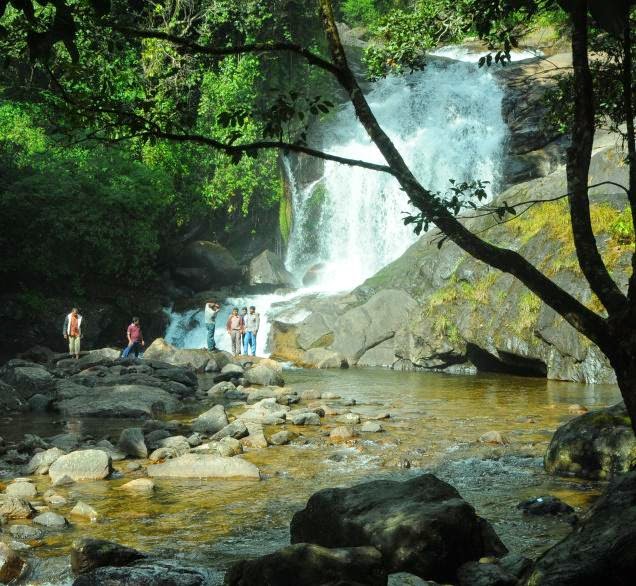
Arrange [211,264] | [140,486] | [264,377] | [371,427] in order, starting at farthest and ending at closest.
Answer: [211,264]
[264,377]
[371,427]
[140,486]

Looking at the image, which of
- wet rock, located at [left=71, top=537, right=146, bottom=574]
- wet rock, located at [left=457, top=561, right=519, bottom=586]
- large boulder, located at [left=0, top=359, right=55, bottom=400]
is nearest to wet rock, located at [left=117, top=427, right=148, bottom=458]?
wet rock, located at [left=71, top=537, right=146, bottom=574]

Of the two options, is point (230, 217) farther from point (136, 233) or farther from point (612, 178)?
point (612, 178)

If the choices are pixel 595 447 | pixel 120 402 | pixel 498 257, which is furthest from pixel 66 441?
pixel 498 257

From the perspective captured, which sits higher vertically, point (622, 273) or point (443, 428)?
point (622, 273)

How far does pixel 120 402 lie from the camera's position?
16172mm

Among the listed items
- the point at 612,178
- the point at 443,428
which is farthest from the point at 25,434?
the point at 612,178

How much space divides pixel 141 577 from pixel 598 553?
3.47 metres

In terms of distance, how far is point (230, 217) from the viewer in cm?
3875

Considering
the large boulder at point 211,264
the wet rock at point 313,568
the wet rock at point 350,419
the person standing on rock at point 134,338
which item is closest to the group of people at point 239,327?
the person standing on rock at point 134,338

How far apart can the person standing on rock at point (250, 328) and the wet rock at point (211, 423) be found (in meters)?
12.6

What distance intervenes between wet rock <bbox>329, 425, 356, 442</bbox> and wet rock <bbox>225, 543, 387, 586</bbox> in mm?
7307

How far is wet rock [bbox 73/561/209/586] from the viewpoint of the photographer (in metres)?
6.16

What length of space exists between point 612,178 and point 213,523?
18769 millimetres

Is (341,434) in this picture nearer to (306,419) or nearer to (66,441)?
(306,419)
